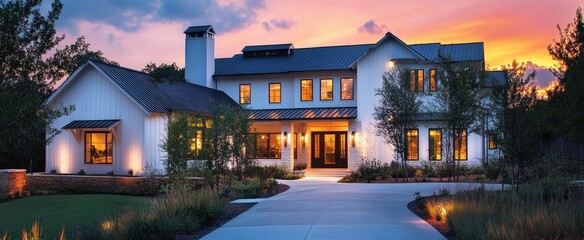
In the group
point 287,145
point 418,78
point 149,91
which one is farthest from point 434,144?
point 149,91

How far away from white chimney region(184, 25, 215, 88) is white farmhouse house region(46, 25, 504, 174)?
65 mm

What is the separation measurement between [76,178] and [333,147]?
14.4 metres

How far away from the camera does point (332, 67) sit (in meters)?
33.3

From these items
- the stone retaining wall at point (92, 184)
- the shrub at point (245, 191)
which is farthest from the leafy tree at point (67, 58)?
the stone retaining wall at point (92, 184)

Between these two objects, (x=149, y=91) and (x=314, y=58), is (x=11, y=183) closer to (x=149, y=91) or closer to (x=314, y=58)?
(x=149, y=91)

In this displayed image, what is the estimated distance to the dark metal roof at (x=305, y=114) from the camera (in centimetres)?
3108

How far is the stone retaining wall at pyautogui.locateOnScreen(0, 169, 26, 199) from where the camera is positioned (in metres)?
25.5

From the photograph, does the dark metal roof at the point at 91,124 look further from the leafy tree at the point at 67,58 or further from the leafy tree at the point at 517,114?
the leafy tree at the point at 517,114

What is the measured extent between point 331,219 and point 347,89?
809 inches

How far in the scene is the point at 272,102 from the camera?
34906 mm

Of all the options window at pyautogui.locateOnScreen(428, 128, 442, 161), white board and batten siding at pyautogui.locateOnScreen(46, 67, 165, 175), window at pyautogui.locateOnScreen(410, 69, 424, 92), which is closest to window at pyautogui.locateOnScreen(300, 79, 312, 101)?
window at pyautogui.locateOnScreen(410, 69, 424, 92)

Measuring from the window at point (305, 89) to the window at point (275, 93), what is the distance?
63.3 inches

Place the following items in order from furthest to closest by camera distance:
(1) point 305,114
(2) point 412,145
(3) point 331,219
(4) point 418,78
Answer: (1) point 305,114 < (2) point 412,145 < (4) point 418,78 < (3) point 331,219

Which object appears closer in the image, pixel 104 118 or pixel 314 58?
pixel 104 118
